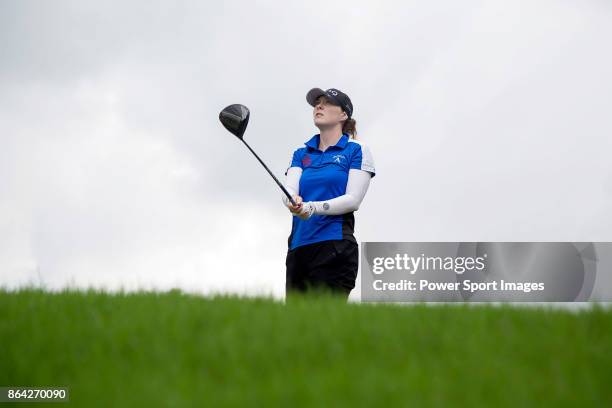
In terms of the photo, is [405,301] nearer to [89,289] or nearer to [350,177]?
[350,177]

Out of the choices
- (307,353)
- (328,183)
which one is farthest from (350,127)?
(307,353)

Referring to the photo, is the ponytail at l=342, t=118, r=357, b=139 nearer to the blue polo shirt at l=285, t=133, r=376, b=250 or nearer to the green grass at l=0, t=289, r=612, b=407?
→ the blue polo shirt at l=285, t=133, r=376, b=250

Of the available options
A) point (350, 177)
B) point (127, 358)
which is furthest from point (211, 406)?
point (350, 177)

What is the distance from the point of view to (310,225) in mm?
8617

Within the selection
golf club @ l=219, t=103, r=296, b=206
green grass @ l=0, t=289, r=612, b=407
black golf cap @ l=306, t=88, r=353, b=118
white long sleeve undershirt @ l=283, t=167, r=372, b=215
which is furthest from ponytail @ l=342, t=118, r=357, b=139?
green grass @ l=0, t=289, r=612, b=407

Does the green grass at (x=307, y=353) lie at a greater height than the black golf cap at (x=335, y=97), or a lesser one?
lesser

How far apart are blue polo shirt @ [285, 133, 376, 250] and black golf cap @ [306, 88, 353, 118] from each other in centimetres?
40

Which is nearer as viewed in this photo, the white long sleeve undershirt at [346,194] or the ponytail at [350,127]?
the white long sleeve undershirt at [346,194]

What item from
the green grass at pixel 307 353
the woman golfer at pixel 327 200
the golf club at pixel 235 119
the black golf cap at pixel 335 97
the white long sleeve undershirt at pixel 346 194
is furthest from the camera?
the black golf cap at pixel 335 97

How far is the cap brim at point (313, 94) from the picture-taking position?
9195 millimetres

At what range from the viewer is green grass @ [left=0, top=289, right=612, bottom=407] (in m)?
4.97

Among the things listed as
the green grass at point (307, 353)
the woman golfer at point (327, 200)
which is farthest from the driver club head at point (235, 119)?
the green grass at point (307, 353)

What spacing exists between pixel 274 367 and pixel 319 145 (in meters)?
4.16

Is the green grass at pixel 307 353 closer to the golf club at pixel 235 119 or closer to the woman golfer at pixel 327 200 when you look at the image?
the woman golfer at pixel 327 200
